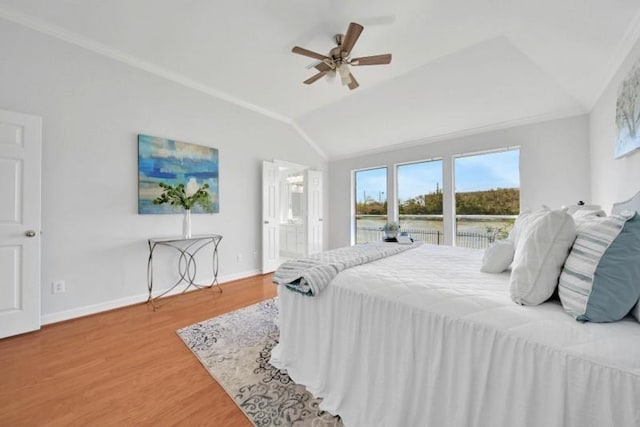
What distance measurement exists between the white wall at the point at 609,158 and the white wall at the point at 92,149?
458 cm

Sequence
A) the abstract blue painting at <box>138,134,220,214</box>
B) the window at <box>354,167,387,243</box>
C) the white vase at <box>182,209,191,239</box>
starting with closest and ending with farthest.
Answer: the abstract blue painting at <box>138,134,220,214</box> < the white vase at <box>182,209,191,239</box> < the window at <box>354,167,387,243</box>

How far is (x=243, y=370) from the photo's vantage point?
5.85 feet

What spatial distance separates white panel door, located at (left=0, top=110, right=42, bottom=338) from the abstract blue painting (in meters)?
0.89

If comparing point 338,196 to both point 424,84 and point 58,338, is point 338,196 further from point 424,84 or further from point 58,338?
point 58,338

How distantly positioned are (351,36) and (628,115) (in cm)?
228

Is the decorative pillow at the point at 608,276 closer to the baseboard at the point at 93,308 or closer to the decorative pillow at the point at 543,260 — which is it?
the decorative pillow at the point at 543,260

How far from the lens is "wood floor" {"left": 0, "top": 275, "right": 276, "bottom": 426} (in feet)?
4.61

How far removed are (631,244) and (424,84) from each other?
340cm

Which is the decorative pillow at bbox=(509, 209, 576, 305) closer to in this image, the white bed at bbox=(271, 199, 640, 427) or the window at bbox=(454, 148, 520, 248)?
the white bed at bbox=(271, 199, 640, 427)

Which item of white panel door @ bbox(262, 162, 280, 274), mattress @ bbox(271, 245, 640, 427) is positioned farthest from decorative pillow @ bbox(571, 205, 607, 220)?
white panel door @ bbox(262, 162, 280, 274)

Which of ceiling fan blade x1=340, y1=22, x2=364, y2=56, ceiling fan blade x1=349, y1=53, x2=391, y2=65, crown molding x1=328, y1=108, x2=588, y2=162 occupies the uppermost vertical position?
ceiling fan blade x1=340, y1=22, x2=364, y2=56

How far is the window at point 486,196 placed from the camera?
157 inches

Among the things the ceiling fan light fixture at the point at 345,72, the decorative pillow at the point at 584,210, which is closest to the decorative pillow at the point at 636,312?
the decorative pillow at the point at 584,210

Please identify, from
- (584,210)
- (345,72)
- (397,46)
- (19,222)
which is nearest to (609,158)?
(584,210)
